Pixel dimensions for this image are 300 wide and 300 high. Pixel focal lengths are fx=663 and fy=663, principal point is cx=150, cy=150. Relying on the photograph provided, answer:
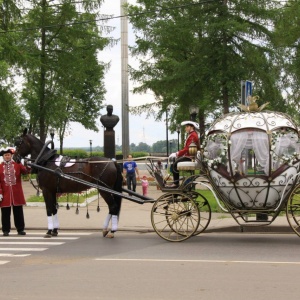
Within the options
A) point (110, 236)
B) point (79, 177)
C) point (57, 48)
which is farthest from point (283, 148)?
point (57, 48)

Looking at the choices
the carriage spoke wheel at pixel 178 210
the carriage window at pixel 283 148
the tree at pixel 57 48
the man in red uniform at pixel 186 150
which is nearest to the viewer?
the carriage window at pixel 283 148

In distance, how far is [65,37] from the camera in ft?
101

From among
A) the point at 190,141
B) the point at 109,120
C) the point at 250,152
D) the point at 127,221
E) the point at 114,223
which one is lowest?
the point at 127,221

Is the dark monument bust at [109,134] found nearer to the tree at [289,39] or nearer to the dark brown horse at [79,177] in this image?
the dark brown horse at [79,177]

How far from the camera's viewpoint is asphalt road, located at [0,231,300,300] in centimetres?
827

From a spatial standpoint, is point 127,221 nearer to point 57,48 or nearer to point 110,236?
point 110,236

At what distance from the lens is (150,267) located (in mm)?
10039

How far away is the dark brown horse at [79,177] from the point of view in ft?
45.6

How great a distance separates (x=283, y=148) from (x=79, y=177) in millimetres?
4408

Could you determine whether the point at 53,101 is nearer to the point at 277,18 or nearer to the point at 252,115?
the point at 277,18

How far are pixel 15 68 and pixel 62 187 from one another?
1618cm

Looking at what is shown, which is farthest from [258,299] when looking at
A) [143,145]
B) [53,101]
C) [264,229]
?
[143,145]

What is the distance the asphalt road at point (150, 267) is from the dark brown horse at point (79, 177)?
498 millimetres

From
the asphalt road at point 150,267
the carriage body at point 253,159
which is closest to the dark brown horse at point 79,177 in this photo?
the asphalt road at point 150,267
